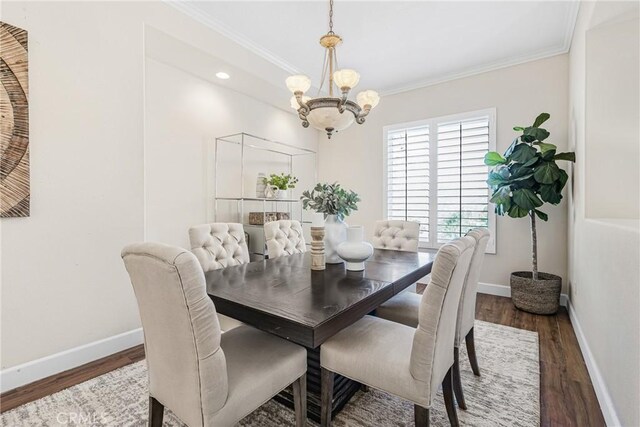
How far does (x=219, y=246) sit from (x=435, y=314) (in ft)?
5.31

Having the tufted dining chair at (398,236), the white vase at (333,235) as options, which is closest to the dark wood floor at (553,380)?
the tufted dining chair at (398,236)

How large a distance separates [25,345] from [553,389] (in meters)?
3.40

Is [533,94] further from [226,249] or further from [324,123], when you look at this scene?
[226,249]

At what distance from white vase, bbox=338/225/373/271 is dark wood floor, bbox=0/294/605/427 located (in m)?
1.27

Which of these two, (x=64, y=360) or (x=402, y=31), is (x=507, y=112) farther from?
(x=64, y=360)

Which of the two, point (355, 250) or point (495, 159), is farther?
point (495, 159)

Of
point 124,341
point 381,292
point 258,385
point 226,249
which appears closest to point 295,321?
point 258,385

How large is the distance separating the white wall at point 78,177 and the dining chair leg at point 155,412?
1320 millimetres

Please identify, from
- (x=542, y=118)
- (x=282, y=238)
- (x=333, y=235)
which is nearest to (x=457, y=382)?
(x=333, y=235)

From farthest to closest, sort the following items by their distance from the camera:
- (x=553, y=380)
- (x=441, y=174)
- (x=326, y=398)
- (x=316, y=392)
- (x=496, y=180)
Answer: (x=441, y=174)
(x=496, y=180)
(x=553, y=380)
(x=316, y=392)
(x=326, y=398)

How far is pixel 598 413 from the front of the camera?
1710mm

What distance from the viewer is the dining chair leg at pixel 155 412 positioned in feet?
4.48

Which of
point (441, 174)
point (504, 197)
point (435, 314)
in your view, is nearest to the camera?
point (435, 314)

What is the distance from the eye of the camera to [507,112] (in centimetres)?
377
